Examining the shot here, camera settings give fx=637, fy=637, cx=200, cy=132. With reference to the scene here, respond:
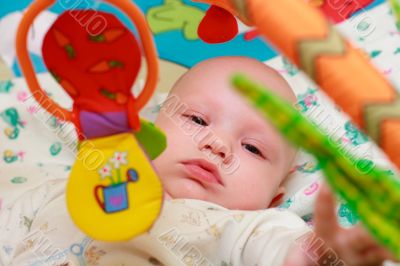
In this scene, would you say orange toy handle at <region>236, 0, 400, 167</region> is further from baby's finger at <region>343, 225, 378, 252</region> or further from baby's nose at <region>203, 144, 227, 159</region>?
baby's nose at <region>203, 144, 227, 159</region>

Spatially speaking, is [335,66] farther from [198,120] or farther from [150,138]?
[198,120]

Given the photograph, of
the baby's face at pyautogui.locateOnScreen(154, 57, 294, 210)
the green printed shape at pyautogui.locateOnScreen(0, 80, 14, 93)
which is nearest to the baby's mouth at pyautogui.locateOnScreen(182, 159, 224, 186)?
the baby's face at pyautogui.locateOnScreen(154, 57, 294, 210)

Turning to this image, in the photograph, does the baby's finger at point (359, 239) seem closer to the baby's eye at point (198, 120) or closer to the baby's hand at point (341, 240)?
the baby's hand at point (341, 240)

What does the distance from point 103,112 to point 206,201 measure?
339 mm

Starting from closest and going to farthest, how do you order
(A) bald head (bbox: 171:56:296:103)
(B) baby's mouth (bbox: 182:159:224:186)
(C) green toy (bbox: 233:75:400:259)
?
(C) green toy (bbox: 233:75:400:259) → (B) baby's mouth (bbox: 182:159:224:186) → (A) bald head (bbox: 171:56:296:103)

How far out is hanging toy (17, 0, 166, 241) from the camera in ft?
1.88

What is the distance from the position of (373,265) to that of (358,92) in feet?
0.45

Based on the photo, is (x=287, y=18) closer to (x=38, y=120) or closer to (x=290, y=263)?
(x=290, y=263)

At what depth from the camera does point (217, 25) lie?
85 centimetres

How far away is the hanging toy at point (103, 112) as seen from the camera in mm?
572

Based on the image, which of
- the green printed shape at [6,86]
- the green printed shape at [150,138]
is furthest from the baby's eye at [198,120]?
the green printed shape at [6,86]

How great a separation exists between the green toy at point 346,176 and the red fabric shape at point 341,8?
36.0 inches

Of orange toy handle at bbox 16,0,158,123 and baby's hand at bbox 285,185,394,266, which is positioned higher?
orange toy handle at bbox 16,0,158,123

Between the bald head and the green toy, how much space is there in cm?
58
